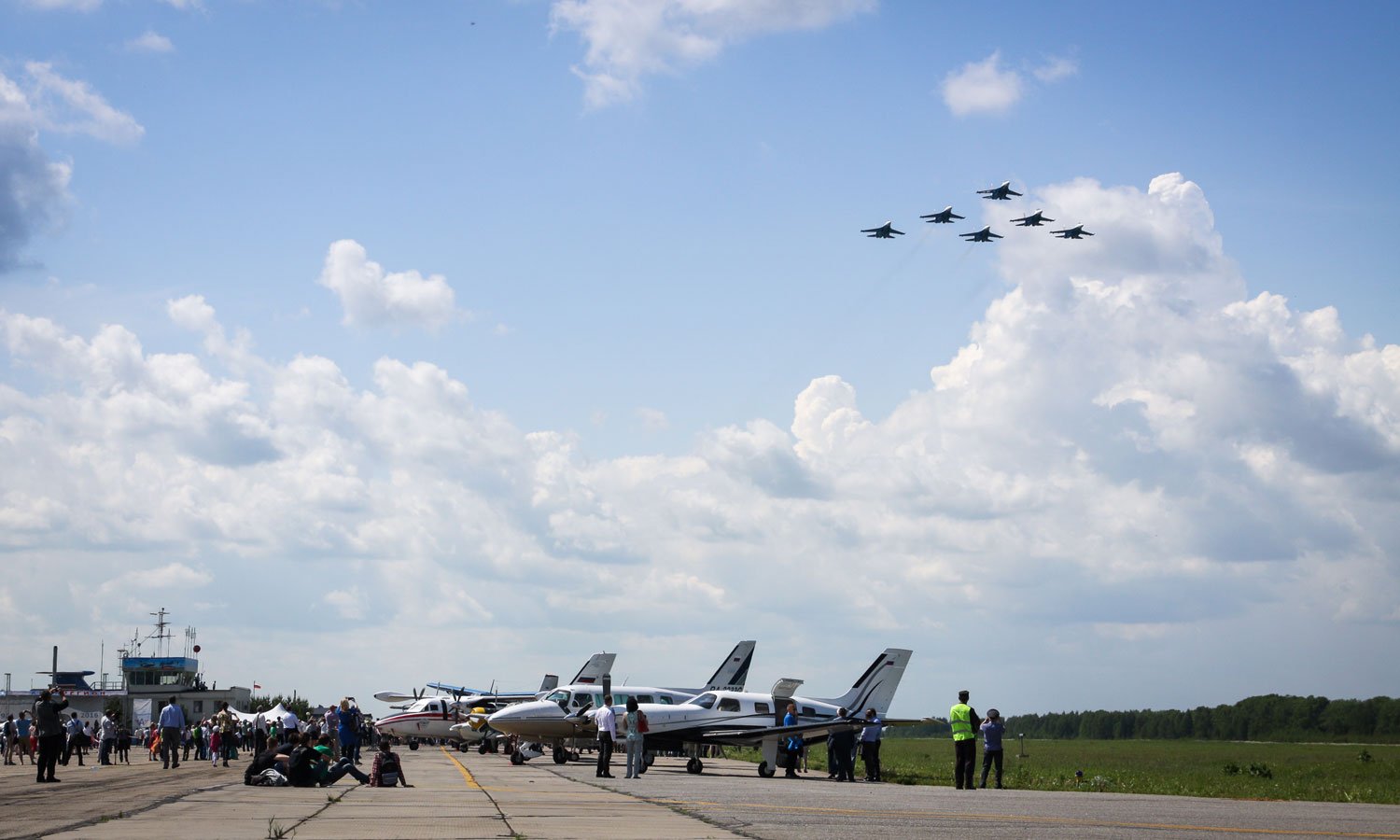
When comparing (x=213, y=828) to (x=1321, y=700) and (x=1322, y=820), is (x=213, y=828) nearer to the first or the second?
(x=1322, y=820)

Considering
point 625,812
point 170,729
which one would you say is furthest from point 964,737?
point 170,729

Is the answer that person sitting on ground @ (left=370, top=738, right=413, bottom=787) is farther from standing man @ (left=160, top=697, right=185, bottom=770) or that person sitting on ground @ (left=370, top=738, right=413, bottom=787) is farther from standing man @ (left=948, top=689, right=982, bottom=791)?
standing man @ (left=160, top=697, right=185, bottom=770)

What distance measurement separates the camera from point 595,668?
64.4 m

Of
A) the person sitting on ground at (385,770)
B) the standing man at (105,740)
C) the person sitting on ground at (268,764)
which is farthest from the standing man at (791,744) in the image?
the standing man at (105,740)

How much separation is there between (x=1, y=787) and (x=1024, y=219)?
48914mm

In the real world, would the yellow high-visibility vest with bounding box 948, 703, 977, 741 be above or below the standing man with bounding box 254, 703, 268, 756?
above

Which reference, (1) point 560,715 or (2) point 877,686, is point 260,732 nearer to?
(1) point 560,715

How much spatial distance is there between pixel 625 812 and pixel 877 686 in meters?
28.1

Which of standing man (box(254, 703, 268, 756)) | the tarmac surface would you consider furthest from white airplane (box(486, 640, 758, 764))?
the tarmac surface

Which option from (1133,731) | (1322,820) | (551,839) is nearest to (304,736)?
(551,839)

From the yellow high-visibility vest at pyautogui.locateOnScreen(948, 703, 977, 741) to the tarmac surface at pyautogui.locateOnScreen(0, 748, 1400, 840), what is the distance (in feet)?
3.54

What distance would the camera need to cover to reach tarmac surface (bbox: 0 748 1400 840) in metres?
13.1

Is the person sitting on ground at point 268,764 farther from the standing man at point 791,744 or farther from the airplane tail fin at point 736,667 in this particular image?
the airplane tail fin at point 736,667

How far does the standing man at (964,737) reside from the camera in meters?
24.5
